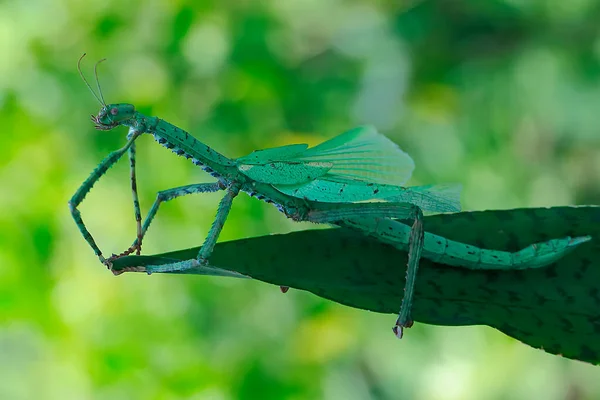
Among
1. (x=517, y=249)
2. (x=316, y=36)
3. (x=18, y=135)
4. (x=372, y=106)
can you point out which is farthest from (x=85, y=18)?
(x=517, y=249)

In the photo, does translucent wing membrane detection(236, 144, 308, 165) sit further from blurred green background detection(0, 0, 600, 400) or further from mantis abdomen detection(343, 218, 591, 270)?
blurred green background detection(0, 0, 600, 400)

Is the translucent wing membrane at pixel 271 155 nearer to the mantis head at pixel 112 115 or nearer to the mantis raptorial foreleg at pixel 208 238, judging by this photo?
the mantis raptorial foreleg at pixel 208 238

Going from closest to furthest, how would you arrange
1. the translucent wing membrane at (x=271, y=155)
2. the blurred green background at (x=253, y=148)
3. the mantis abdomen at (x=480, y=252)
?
the mantis abdomen at (x=480, y=252), the translucent wing membrane at (x=271, y=155), the blurred green background at (x=253, y=148)

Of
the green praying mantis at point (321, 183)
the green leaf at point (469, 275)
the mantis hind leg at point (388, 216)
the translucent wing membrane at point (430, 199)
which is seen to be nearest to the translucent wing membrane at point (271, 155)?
the green praying mantis at point (321, 183)

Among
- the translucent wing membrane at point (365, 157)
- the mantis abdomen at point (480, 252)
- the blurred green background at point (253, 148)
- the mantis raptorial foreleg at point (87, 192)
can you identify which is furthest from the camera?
the blurred green background at point (253, 148)

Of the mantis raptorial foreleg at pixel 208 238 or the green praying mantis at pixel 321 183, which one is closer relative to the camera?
the mantis raptorial foreleg at pixel 208 238

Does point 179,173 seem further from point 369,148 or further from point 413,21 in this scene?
point 413,21
